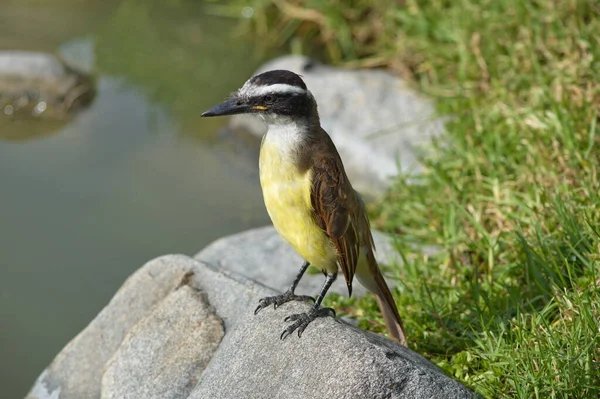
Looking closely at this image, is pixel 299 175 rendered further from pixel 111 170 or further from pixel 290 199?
pixel 111 170

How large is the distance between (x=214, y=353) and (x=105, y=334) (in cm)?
86

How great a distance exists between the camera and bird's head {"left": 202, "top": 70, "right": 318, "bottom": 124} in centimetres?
381

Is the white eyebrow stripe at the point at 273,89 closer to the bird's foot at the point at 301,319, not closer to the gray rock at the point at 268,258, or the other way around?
the bird's foot at the point at 301,319

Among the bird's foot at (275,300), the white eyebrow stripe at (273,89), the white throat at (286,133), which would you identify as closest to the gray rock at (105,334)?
the bird's foot at (275,300)

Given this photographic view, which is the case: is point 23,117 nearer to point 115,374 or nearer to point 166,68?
point 166,68

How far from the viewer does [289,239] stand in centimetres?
399

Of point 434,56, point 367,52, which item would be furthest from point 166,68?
point 434,56

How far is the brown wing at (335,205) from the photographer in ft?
12.7

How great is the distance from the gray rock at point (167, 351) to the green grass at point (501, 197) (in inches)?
41.9

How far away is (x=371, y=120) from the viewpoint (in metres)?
7.33

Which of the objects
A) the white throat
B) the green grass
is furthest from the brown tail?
the white throat

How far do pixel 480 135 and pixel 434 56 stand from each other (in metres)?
1.50

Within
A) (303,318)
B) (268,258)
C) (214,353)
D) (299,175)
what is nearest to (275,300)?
(303,318)

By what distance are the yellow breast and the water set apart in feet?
7.40
